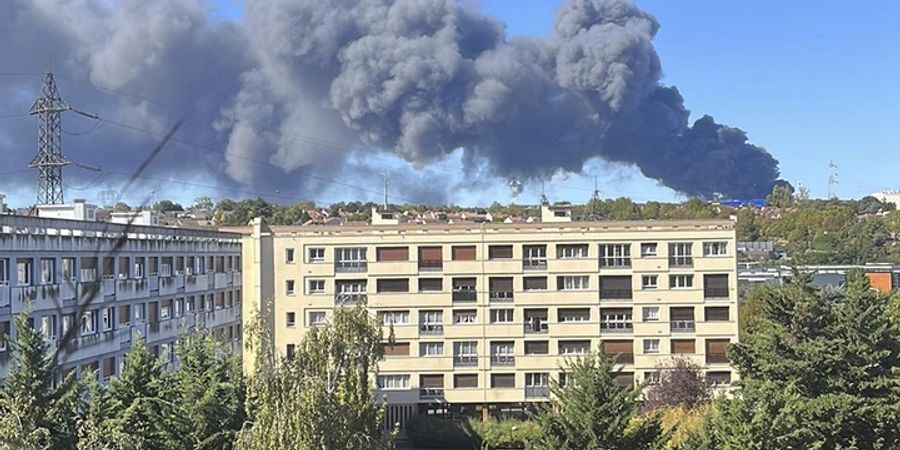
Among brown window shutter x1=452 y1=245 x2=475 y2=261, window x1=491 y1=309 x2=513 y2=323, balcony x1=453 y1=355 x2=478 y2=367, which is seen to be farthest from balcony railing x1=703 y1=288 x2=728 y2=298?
balcony x1=453 y1=355 x2=478 y2=367

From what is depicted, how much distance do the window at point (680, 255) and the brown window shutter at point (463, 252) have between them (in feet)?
15.7

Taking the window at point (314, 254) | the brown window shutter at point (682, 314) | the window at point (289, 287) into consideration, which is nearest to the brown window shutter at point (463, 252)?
the window at point (314, 254)

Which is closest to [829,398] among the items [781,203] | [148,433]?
[148,433]

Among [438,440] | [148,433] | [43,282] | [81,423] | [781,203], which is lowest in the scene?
[438,440]

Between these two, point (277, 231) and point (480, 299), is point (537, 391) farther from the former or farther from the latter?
point (277, 231)

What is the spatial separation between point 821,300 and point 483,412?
35.0 ft

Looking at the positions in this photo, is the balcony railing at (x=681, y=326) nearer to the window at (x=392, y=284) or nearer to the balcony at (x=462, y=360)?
the balcony at (x=462, y=360)

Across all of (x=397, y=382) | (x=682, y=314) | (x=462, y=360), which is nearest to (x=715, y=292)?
(x=682, y=314)

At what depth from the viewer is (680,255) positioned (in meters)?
22.2

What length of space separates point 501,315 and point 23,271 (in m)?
12.0

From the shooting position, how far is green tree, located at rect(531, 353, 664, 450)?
32.9ft

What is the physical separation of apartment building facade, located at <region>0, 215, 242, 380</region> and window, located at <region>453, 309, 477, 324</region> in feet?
17.1

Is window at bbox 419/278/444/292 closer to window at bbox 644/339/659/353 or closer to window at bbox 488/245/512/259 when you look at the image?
window at bbox 488/245/512/259

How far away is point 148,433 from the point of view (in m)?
10.4
